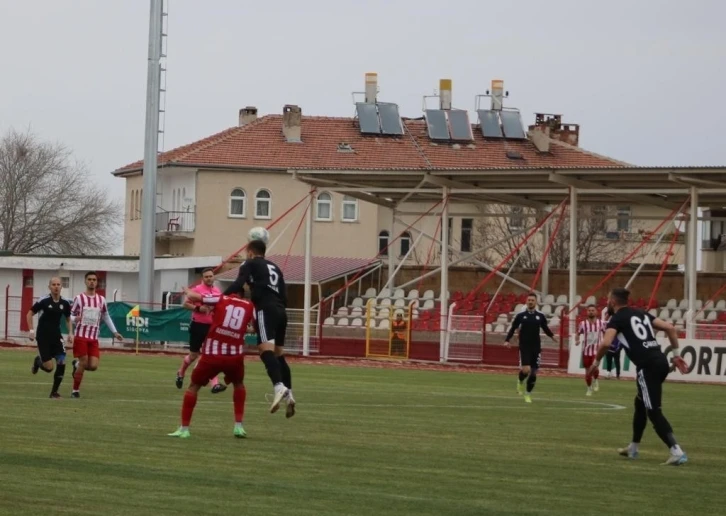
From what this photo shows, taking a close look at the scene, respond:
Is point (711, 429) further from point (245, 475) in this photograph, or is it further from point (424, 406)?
point (245, 475)

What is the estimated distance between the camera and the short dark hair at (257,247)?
16.7 m

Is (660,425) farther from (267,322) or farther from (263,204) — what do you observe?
(263,204)

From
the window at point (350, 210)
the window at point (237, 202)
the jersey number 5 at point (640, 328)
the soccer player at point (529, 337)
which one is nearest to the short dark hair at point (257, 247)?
the jersey number 5 at point (640, 328)

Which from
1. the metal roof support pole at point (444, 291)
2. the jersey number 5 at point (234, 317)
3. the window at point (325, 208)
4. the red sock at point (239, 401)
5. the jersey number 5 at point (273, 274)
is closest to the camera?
the jersey number 5 at point (234, 317)

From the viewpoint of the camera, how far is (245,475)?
1297 centimetres

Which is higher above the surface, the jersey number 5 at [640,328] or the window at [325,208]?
the window at [325,208]

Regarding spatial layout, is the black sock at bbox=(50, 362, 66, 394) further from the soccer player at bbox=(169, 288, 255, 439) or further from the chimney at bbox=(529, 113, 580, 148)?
the chimney at bbox=(529, 113, 580, 148)

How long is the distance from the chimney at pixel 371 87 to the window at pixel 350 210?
5.77 m

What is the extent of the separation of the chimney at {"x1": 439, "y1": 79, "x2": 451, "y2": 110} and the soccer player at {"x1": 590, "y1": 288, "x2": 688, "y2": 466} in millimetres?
69783

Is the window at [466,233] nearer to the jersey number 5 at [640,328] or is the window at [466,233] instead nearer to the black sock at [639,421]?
the black sock at [639,421]

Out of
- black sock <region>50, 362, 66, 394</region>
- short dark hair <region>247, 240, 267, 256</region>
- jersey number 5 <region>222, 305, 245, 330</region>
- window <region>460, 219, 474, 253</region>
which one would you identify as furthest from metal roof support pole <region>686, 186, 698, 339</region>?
window <region>460, 219, 474, 253</region>

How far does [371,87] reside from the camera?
84312 millimetres

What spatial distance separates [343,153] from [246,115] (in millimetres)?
7718

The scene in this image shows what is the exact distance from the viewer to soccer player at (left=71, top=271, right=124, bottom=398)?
23281mm
